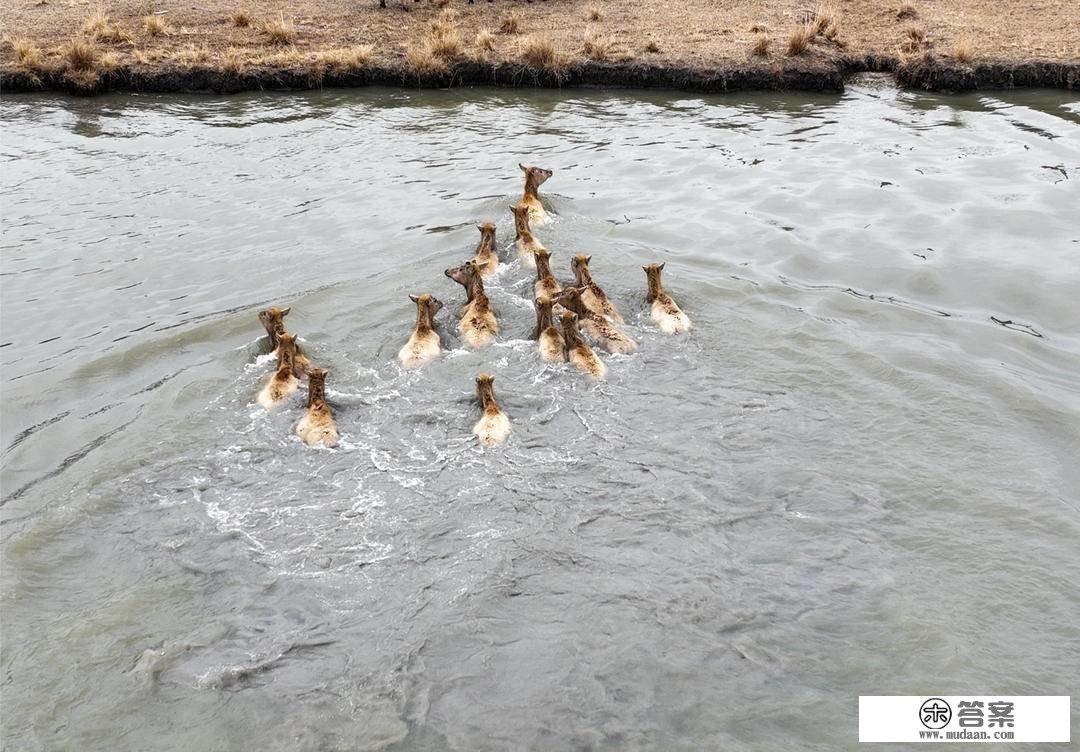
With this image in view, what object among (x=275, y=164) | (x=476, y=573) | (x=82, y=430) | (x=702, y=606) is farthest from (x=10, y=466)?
(x=275, y=164)

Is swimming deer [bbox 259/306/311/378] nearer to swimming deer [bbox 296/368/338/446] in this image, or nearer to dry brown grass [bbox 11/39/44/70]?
swimming deer [bbox 296/368/338/446]

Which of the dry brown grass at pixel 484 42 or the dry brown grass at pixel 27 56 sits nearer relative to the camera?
the dry brown grass at pixel 27 56

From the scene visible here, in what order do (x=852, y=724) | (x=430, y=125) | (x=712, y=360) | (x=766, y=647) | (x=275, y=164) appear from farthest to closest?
(x=430, y=125)
(x=275, y=164)
(x=712, y=360)
(x=766, y=647)
(x=852, y=724)

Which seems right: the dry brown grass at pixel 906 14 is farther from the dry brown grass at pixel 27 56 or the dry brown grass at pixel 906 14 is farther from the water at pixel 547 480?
the dry brown grass at pixel 27 56

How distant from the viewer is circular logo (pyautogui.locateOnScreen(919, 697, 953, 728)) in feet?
16.6

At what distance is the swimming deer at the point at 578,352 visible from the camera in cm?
843

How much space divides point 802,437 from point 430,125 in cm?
1292

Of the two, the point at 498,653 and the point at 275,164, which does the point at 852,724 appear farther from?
the point at 275,164

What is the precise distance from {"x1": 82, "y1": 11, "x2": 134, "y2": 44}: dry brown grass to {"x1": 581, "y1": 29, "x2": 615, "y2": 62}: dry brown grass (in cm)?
1107

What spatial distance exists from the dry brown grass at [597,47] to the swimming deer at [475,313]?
483 inches

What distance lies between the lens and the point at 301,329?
1007 cm

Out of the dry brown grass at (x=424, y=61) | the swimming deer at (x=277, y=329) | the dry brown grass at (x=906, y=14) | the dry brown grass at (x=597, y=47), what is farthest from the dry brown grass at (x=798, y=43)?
the swimming deer at (x=277, y=329)

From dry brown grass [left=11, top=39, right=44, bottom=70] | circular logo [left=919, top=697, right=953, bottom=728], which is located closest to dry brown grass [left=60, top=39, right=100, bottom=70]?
dry brown grass [left=11, top=39, right=44, bottom=70]

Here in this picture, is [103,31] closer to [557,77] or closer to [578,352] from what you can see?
[557,77]
